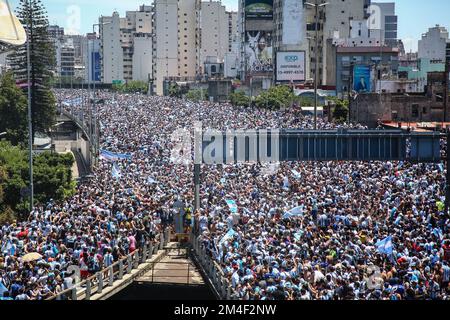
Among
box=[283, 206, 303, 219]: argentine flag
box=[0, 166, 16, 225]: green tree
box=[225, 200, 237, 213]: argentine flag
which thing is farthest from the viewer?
box=[0, 166, 16, 225]: green tree

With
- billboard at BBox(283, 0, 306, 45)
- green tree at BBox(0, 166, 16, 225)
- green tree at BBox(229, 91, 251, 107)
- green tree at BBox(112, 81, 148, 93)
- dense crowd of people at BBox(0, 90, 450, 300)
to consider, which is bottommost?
green tree at BBox(0, 166, 16, 225)

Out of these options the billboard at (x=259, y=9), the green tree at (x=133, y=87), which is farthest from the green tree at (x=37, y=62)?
the green tree at (x=133, y=87)

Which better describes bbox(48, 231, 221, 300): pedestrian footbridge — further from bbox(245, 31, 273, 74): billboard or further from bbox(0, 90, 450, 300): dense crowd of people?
bbox(245, 31, 273, 74): billboard

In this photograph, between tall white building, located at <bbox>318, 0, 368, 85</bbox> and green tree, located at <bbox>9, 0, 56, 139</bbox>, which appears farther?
tall white building, located at <bbox>318, 0, 368, 85</bbox>

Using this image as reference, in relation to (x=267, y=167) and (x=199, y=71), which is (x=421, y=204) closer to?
(x=267, y=167)

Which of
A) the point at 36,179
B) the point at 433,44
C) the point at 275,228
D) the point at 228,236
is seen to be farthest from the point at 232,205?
the point at 433,44

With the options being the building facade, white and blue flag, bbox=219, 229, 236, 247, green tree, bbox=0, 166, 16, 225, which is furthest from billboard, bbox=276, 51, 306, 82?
white and blue flag, bbox=219, 229, 236, 247

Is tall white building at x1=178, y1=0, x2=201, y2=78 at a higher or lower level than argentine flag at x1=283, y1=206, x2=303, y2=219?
higher

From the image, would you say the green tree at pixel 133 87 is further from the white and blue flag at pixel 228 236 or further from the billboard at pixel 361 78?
the white and blue flag at pixel 228 236
